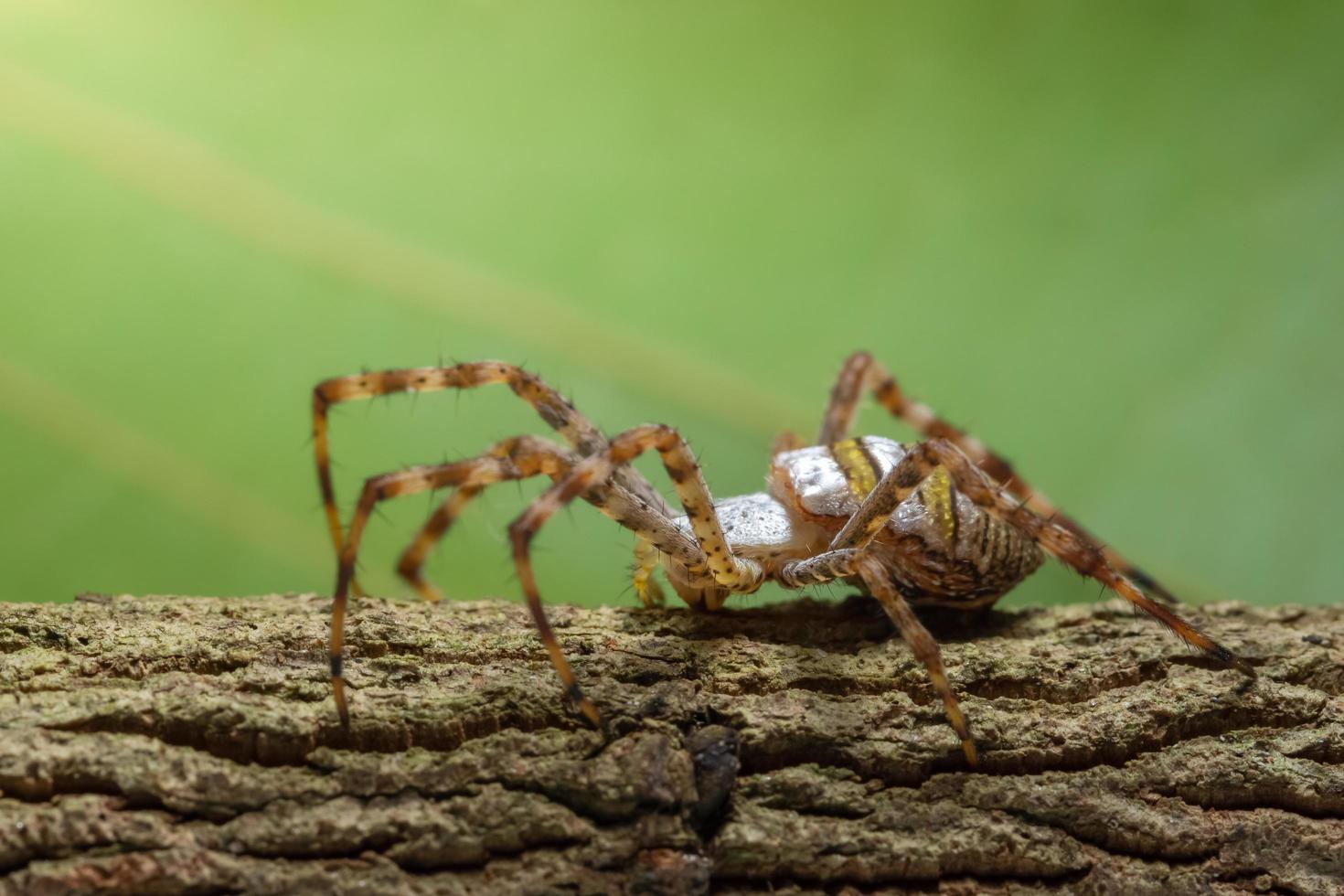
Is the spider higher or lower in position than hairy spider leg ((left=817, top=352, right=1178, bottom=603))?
lower

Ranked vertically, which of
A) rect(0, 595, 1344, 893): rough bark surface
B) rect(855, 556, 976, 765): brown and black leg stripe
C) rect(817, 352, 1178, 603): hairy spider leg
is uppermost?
rect(817, 352, 1178, 603): hairy spider leg

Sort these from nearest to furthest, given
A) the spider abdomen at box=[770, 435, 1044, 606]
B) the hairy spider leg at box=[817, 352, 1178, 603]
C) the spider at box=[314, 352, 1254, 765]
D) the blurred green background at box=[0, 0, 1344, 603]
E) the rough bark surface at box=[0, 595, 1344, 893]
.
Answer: the rough bark surface at box=[0, 595, 1344, 893] → the spider at box=[314, 352, 1254, 765] → the spider abdomen at box=[770, 435, 1044, 606] → the hairy spider leg at box=[817, 352, 1178, 603] → the blurred green background at box=[0, 0, 1344, 603]

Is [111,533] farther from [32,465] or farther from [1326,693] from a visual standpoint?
→ [1326,693]

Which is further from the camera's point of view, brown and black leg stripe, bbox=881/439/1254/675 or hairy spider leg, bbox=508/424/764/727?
brown and black leg stripe, bbox=881/439/1254/675

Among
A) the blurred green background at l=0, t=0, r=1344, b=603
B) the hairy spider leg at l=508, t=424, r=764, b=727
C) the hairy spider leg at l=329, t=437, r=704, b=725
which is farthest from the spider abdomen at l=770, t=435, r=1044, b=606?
Answer: the blurred green background at l=0, t=0, r=1344, b=603

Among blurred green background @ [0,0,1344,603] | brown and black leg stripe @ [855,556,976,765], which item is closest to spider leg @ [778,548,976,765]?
brown and black leg stripe @ [855,556,976,765]

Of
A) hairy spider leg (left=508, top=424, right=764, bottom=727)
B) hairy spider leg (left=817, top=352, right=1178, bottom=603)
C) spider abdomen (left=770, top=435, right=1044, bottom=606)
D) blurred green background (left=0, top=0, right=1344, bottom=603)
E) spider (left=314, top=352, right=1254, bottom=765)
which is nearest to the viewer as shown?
hairy spider leg (left=508, top=424, right=764, bottom=727)

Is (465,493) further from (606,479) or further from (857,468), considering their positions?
(857,468)

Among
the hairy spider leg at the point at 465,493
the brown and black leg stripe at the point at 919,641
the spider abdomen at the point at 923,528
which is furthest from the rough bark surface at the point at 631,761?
the hairy spider leg at the point at 465,493

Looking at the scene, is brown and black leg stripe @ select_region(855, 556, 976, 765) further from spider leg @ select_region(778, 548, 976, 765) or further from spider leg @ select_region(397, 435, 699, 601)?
spider leg @ select_region(397, 435, 699, 601)

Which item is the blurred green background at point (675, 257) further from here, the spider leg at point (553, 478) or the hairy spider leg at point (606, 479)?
the hairy spider leg at point (606, 479)
